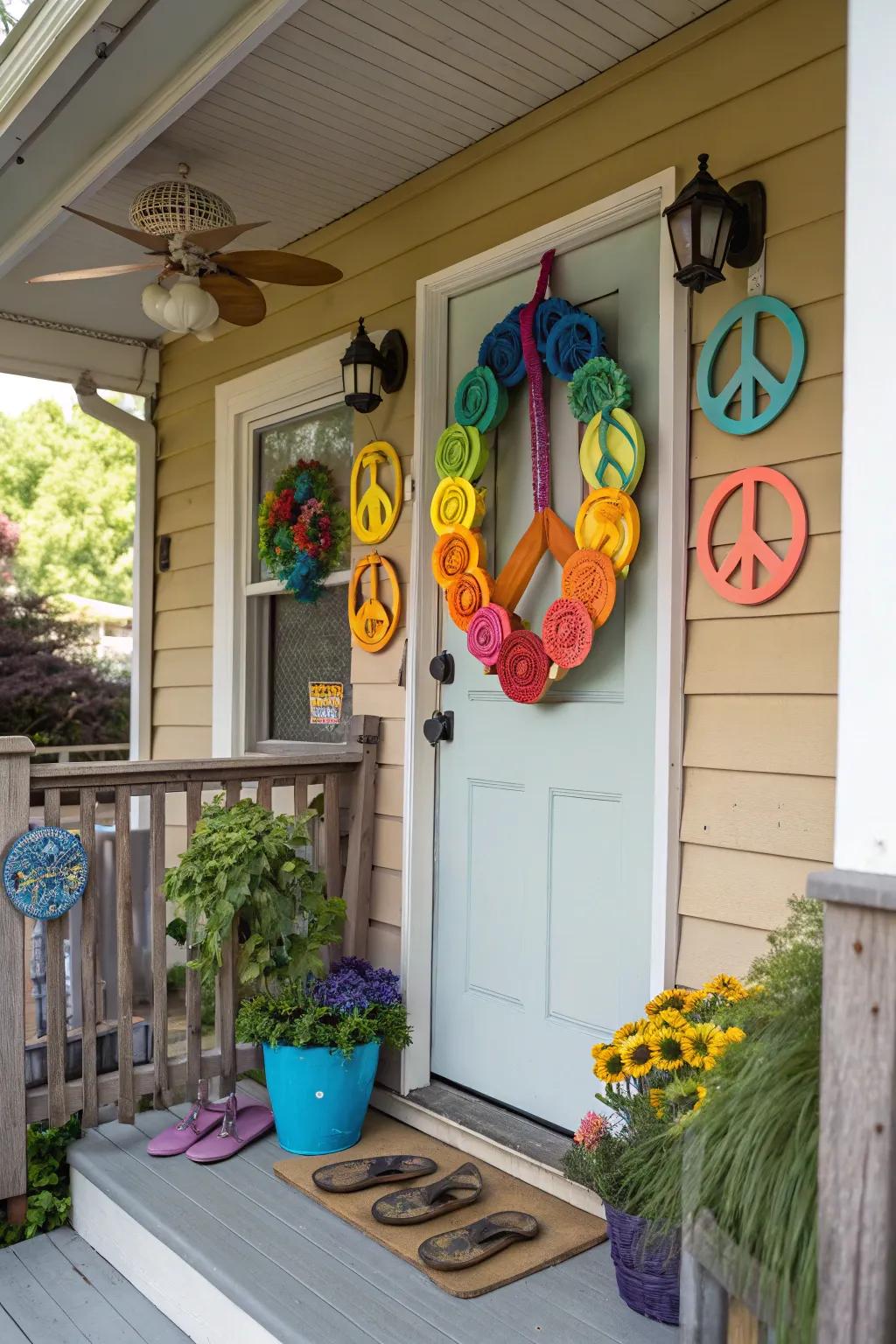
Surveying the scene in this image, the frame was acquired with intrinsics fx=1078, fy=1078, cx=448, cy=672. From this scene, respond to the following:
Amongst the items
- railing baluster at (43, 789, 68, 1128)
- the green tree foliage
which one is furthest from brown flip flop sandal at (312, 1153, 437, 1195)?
the green tree foliage

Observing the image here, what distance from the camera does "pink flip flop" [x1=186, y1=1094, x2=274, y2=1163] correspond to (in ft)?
8.80

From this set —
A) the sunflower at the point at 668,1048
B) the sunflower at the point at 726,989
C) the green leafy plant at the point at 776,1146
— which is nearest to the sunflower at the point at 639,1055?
the sunflower at the point at 668,1048

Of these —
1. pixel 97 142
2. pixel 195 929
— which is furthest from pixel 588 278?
pixel 195 929

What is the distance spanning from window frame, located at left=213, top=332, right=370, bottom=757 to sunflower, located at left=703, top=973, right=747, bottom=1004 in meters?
2.17

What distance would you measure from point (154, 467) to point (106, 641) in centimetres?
827

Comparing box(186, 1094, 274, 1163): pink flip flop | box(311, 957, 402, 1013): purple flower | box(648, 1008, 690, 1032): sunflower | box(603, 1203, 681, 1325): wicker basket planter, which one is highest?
box(648, 1008, 690, 1032): sunflower

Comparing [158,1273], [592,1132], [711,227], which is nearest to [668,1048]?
[592,1132]

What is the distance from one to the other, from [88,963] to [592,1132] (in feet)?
4.27

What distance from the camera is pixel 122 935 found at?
108 inches

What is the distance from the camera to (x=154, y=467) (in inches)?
184

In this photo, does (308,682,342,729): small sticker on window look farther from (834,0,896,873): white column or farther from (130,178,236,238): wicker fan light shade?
(834,0,896,873): white column

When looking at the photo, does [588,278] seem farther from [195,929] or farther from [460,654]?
[195,929]

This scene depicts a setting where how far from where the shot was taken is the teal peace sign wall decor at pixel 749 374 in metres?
2.14

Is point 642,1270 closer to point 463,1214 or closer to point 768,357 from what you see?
point 463,1214
